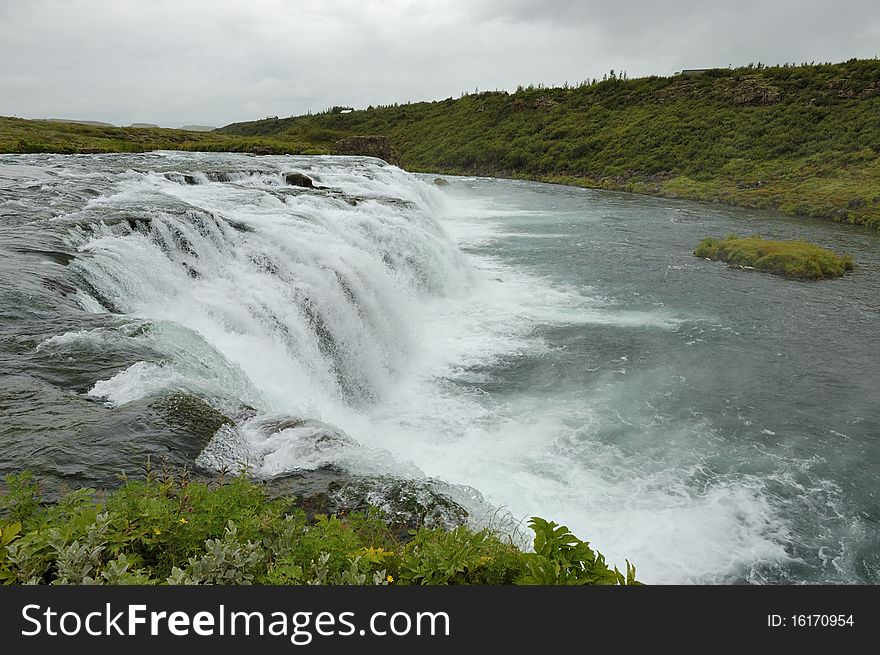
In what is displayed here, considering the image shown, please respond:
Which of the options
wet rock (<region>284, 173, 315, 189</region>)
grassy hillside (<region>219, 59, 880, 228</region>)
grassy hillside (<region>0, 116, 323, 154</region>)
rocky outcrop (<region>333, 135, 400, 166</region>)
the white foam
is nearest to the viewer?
the white foam

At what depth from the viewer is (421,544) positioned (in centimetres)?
402

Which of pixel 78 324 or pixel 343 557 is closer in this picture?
pixel 343 557

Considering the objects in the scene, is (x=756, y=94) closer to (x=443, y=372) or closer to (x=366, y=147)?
(x=366, y=147)

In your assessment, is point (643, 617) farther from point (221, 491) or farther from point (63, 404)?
point (63, 404)

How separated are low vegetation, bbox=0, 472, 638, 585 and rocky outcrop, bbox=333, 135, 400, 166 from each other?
197ft

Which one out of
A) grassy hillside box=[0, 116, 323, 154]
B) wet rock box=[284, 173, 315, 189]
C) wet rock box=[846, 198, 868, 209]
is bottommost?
wet rock box=[284, 173, 315, 189]

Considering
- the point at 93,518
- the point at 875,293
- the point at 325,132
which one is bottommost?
the point at 93,518

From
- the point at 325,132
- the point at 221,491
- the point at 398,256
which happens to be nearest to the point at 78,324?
the point at 221,491

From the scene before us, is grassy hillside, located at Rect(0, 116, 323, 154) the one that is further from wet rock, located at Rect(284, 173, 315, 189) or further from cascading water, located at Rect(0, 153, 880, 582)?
wet rock, located at Rect(284, 173, 315, 189)

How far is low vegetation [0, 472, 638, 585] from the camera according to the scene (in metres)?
3.05

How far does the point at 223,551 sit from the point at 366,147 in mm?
63485

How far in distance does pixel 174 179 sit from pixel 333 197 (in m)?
6.72

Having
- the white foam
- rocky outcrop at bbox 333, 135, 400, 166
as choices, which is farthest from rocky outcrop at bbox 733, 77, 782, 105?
the white foam

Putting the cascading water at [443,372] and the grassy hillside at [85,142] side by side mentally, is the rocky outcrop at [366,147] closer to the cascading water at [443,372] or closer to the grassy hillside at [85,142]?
the grassy hillside at [85,142]
